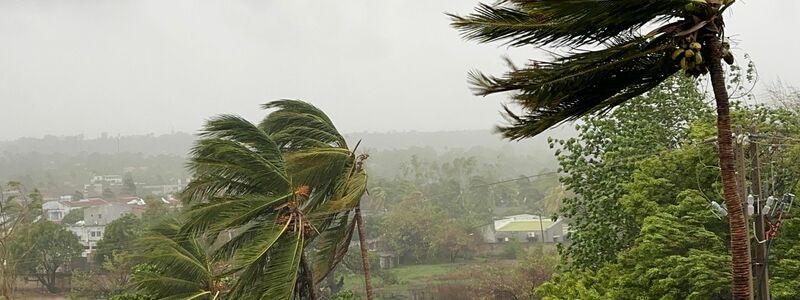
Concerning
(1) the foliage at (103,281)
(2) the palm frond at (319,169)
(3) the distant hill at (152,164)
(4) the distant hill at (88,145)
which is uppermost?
(4) the distant hill at (88,145)

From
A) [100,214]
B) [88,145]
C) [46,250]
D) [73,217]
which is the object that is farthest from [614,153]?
[88,145]

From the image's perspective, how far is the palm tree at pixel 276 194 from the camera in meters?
6.30

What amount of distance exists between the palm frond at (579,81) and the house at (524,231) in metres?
38.5

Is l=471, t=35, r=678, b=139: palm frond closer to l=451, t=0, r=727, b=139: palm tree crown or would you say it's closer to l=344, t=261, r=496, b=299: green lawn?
l=451, t=0, r=727, b=139: palm tree crown

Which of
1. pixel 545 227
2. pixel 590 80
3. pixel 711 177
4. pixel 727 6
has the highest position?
pixel 727 6

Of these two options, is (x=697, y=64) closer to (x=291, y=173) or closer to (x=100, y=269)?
(x=291, y=173)

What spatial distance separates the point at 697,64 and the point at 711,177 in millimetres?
5720

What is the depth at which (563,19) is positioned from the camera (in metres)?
2.90

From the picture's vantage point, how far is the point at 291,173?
726 centimetres

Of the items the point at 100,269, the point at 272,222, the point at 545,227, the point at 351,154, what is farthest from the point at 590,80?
the point at 545,227

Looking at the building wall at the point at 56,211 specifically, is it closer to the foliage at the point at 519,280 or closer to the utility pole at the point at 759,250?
the foliage at the point at 519,280

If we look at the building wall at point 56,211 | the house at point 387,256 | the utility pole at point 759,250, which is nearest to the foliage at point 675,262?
the utility pole at point 759,250

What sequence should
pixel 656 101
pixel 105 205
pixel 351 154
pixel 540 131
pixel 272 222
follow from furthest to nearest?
1. pixel 105 205
2. pixel 656 101
3. pixel 351 154
4. pixel 272 222
5. pixel 540 131

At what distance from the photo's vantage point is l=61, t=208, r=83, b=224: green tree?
1855 inches
